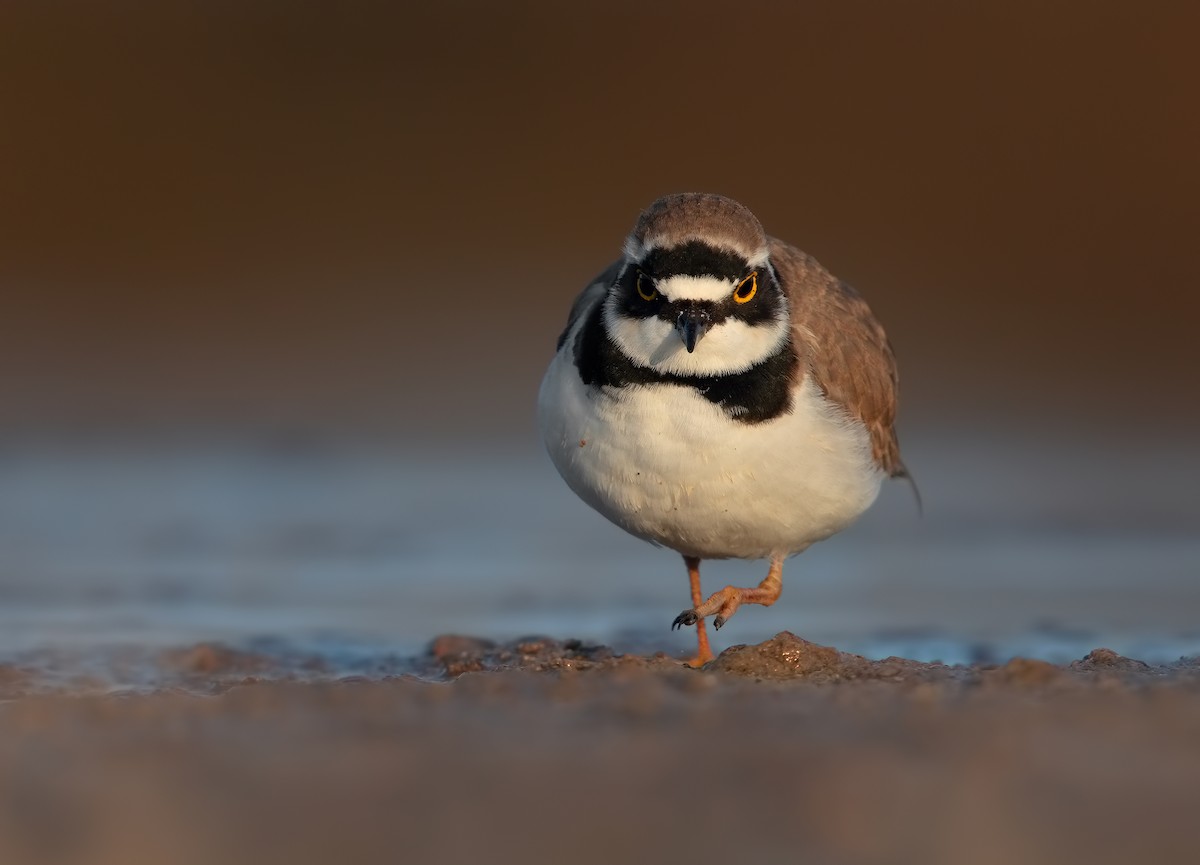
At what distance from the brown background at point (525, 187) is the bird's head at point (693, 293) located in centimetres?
744

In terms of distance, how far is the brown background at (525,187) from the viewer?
14578 mm

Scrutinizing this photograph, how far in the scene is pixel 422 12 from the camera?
20438 mm

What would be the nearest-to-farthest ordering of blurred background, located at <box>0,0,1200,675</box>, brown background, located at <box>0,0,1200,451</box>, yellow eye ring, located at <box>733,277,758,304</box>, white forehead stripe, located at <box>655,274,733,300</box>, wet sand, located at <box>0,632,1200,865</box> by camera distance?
wet sand, located at <box>0,632,1200,865</box>
white forehead stripe, located at <box>655,274,733,300</box>
yellow eye ring, located at <box>733,277,758,304</box>
blurred background, located at <box>0,0,1200,675</box>
brown background, located at <box>0,0,1200,451</box>

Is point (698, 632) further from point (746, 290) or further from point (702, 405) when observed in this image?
point (746, 290)

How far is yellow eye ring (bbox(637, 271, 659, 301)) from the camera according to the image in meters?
5.63

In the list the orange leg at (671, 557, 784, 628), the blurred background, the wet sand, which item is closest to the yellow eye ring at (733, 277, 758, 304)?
the orange leg at (671, 557, 784, 628)

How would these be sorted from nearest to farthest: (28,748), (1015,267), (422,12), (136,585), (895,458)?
(28,748) → (895,458) → (136,585) → (1015,267) → (422,12)

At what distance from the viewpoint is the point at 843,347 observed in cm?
639

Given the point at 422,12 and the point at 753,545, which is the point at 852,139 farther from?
the point at 753,545

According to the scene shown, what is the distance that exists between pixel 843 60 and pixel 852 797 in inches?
675

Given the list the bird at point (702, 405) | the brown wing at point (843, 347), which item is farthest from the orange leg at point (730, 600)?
the brown wing at point (843, 347)

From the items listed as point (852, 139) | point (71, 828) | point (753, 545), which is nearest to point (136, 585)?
point (753, 545)

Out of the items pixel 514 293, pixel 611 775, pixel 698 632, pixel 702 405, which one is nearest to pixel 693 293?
pixel 702 405

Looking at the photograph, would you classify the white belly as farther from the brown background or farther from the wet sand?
the brown background
